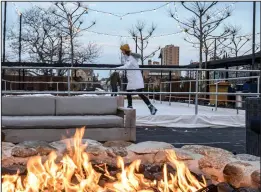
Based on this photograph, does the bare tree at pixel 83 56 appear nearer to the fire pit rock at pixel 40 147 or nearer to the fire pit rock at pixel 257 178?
the fire pit rock at pixel 40 147

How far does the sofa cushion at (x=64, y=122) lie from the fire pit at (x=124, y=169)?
45.8 inches

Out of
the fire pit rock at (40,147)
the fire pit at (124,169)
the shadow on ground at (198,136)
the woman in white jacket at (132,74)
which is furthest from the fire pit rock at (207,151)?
the woman in white jacket at (132,74)

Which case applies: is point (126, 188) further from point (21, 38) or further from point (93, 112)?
point (21, 38)

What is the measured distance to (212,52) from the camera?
11.7 metres

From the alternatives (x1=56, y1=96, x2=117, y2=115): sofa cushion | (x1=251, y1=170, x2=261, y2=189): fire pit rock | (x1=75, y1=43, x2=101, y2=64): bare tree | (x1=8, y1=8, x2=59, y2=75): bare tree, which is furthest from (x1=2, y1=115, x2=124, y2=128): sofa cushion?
(x1=75, y1=43, x2=101, y2=64): bare tree

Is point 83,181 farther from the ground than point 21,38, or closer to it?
closer to it

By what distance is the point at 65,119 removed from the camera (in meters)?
3.69

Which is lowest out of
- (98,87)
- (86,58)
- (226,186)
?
(226,186)

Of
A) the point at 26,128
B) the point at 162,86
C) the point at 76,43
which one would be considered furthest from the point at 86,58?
the point at 26,128

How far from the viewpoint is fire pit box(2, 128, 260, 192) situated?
1.71 metres

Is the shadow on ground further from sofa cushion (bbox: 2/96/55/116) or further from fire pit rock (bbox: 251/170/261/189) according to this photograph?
fire pit rock (bbox: 251/170/261/189)

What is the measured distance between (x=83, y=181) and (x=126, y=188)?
0.66 feet

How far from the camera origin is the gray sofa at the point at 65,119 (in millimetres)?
3637

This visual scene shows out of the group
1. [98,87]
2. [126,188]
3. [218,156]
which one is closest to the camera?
[126,188]
